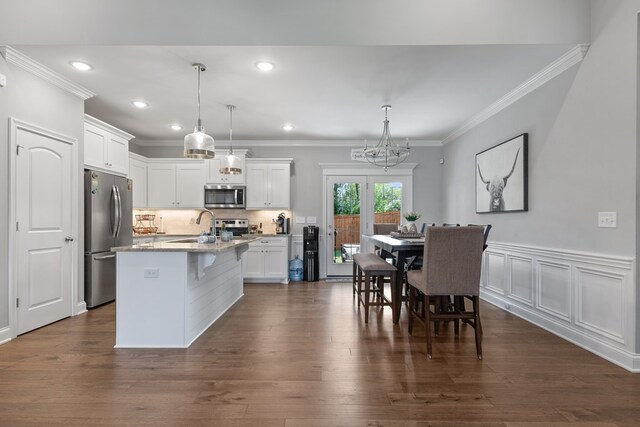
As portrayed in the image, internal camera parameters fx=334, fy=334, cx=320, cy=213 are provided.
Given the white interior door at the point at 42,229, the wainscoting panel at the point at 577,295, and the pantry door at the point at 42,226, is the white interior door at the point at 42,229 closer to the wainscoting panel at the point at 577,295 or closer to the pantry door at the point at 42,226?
the pantry door at the point at 42,226

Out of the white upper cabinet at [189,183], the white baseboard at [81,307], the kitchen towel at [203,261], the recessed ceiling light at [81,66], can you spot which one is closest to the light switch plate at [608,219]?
the kitchen towel at [203,261]

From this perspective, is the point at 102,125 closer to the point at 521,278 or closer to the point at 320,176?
the point at 320,176

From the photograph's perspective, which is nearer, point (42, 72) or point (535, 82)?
point (42, 72)

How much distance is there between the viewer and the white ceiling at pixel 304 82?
301 cm

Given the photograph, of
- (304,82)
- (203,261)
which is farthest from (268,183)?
(203,261)

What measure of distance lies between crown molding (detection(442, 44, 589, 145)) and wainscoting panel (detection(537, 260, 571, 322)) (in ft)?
6.03

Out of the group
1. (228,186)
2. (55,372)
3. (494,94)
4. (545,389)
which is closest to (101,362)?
(55,372)

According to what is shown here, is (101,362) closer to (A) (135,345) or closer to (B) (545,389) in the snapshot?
(A) (135,345)

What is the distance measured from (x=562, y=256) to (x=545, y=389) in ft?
4.74

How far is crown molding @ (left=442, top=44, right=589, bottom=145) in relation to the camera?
293 centimetres

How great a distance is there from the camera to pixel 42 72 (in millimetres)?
3334

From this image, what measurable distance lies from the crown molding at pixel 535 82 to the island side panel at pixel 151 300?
3820mm

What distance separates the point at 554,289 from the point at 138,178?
20.2 ft

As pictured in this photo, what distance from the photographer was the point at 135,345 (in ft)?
9.37
